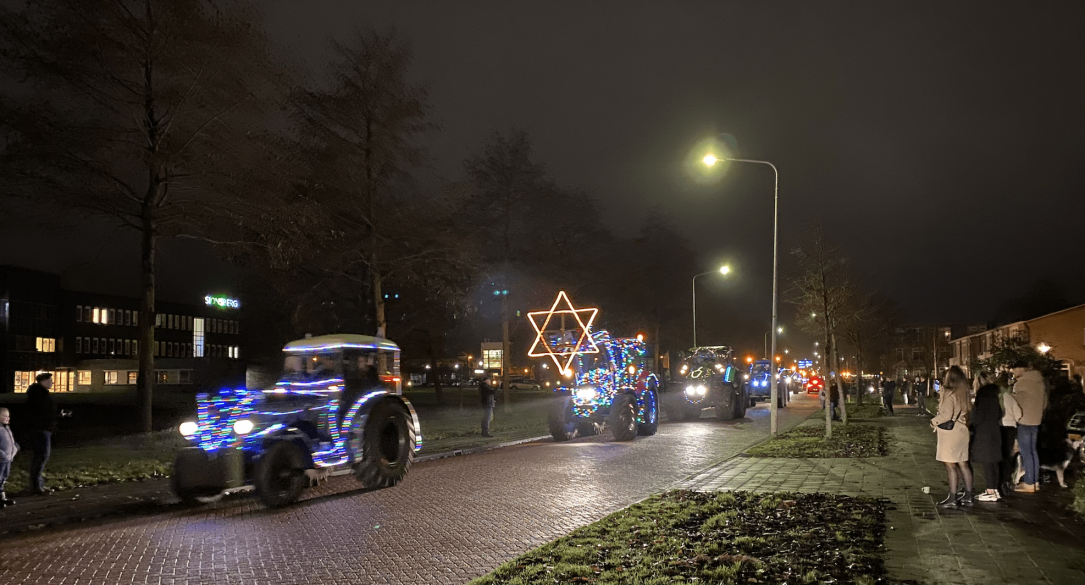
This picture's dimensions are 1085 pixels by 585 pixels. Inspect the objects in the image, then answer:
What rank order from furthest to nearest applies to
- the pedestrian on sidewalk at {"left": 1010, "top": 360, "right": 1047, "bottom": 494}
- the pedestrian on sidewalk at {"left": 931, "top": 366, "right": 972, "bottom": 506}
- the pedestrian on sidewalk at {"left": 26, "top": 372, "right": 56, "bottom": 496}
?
1. the pedestrian on sidewalk at {"left": 26, "top": 372, "right": 56, "bottom": 496}
2. the pedestrian on sidewalk at {"left": 1010, "top": 360, "right": 1047, "bottom": 494}
3. the pedestrian on sidewalk at {"left": 931, "top": 366, "right": 972, "bottom": 506}

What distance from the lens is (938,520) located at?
9.22 metres

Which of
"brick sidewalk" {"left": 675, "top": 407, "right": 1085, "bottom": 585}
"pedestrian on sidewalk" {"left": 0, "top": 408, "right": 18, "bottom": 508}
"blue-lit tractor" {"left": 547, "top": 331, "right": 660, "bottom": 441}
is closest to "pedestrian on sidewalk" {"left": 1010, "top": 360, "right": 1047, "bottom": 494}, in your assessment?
"brick sidewalk" {"left": 675, "top": 407, "right": 1085, "bottom": 585}

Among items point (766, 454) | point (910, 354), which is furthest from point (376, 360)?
point (910, 354)

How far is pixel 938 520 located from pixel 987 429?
5.65 feet

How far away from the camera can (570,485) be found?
13.0m

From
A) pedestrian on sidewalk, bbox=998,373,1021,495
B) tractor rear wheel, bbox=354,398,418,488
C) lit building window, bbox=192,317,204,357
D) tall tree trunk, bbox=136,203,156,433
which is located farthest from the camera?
lit building window, bbox=192,317,204,357

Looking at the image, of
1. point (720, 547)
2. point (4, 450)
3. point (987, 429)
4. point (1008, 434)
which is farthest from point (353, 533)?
point (1008, 434)

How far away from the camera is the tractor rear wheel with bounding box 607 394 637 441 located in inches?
822

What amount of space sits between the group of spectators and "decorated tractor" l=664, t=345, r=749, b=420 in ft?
60.1

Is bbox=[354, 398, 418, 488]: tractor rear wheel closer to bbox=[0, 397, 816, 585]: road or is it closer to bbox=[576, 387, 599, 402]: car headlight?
bbox=[0, 397, 816, 585]: road

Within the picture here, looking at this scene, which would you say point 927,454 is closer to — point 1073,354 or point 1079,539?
point 1079,539

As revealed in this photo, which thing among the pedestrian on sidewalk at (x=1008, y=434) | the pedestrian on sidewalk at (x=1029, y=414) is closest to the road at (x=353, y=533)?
the pedestrian on sidewalk at (x=1008, y=434)

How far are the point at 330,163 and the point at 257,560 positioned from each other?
1716 cm

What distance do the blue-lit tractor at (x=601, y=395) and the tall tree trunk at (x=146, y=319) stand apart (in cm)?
999
